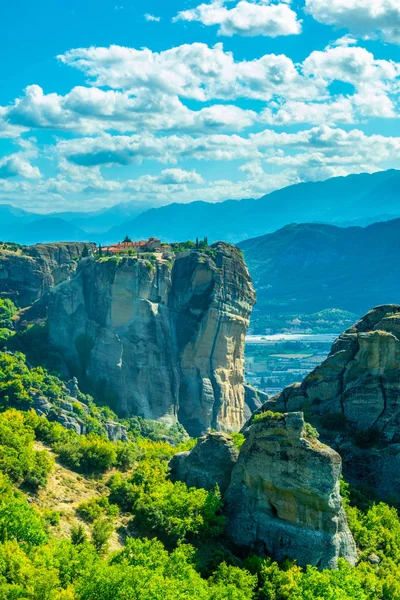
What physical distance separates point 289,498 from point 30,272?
10359 cm

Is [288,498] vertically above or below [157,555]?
above

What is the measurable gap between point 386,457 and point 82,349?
72.1 metres

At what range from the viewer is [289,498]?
4631cm

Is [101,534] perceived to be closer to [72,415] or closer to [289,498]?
[289,498]

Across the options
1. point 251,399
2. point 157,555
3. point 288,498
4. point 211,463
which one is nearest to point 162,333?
point 251,399

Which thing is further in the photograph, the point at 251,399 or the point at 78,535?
the point at 251,399

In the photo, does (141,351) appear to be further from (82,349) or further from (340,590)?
(340,590)

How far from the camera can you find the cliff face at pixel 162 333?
122 meters

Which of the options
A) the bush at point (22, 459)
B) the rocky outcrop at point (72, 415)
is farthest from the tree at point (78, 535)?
the rocky outcrop at point (72, 415)

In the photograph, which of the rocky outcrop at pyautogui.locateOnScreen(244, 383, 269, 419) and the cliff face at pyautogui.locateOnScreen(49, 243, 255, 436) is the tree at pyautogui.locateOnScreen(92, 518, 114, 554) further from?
the rocky outcrop at pyautogui.locateOnScreen(244, 383, 269, 419)

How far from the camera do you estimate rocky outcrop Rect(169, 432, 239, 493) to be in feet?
171

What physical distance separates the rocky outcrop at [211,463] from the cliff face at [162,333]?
217ft

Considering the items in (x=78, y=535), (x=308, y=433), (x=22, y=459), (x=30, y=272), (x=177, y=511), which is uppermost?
(x=30, y=272)

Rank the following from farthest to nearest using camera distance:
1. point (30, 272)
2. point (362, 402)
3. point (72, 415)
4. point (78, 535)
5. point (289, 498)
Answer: point (30, 272) → point (72, 415) → point (362, 402) → point (78, 535) → point (289, 498)
